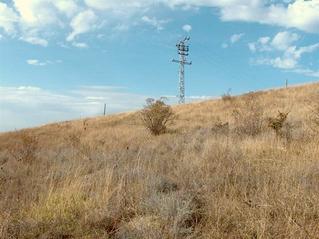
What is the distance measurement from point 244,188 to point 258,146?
4714mm

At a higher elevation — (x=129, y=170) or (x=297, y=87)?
(x=297, y=87)

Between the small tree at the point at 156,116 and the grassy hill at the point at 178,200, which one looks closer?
the grassy hill at the point at 178,200

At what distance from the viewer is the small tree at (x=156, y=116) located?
988 inches

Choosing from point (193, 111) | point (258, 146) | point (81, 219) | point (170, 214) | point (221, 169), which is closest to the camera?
point (170, 214)

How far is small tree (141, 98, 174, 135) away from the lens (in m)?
25.1

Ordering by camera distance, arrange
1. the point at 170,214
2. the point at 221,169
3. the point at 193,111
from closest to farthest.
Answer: the point at 170,214 → the point at 221,169 → the point at 193,111

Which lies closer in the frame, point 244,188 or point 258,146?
point 244,188

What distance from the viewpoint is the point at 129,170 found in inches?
343

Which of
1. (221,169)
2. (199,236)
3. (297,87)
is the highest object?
(297,87)

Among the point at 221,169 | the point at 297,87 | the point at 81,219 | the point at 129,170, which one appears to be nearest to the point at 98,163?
the point at 129,170

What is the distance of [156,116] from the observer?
25469 millimetres

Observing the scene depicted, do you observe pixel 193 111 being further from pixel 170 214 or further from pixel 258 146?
pixel 170 214

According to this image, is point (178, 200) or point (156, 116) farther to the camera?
point (156, 116)

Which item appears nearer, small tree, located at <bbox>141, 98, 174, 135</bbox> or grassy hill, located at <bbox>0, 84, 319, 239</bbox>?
grassy hill, located at <bbox>0, 84, 319, 239</bbox>
